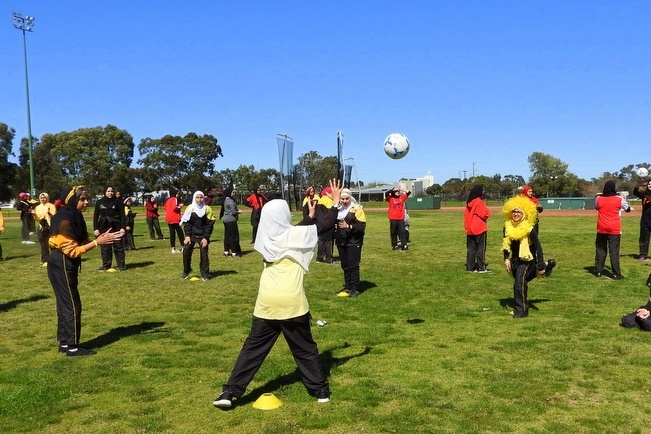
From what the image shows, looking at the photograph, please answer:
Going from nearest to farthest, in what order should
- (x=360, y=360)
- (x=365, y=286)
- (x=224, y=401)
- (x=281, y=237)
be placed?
(x=224, y=401), (x=281, y=237), (x=360, y=360), (x=365, y=286)

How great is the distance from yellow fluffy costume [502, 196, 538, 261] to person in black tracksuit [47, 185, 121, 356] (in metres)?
5.89

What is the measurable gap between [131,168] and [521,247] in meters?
92.1

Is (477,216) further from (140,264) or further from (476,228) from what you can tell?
(140,264)

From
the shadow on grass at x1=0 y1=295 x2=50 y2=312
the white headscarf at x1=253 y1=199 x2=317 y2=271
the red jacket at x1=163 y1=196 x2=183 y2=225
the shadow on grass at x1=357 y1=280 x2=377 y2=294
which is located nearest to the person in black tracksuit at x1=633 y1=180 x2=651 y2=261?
the shadow on grass at x1=357 y1=280 x2=377 y2=294

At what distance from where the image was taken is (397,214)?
1806 centimetres

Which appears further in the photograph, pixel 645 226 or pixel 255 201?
pixel 255 201

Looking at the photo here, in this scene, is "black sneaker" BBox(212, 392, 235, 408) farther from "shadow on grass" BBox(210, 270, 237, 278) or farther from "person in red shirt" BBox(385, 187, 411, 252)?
"person in red shirt" BBox(385, 187, 411, 252)

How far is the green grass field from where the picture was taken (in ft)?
16.3

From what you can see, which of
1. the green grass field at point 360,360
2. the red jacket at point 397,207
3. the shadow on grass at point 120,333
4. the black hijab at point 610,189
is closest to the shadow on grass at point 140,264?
the green grass field at point 360,360

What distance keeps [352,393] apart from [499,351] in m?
2.37

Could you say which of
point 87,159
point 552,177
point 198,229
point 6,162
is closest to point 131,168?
point 87,159

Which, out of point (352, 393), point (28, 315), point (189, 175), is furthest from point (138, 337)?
point (189, 175)

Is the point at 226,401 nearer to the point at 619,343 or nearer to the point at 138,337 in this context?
the point at 138,337

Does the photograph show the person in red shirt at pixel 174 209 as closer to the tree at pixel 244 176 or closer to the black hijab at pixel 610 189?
the black hijab at pixel 610 189
